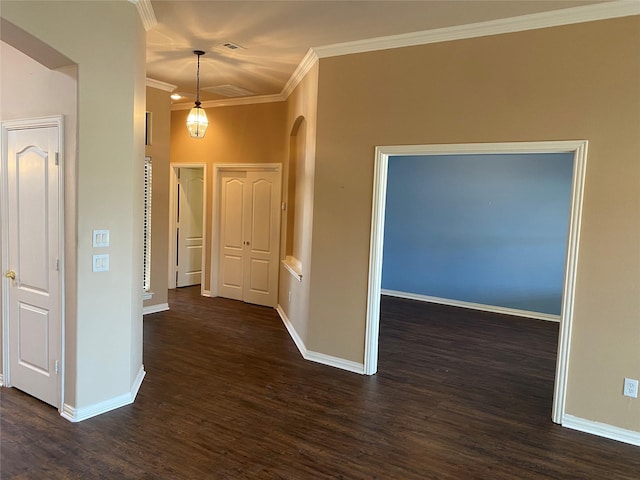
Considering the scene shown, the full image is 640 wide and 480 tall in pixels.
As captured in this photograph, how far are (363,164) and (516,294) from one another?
3970 millimetres

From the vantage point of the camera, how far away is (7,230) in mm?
3330

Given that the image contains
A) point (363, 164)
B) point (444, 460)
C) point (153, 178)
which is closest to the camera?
point (444, 460)

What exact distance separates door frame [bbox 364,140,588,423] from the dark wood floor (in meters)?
0.33

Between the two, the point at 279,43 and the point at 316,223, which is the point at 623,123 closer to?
the point at 316,223

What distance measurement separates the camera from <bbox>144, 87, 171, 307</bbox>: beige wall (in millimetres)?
5621

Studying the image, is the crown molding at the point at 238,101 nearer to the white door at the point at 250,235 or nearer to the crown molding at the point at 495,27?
the white door at the point at 250,235

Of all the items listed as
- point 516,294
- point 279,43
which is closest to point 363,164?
point 279,43

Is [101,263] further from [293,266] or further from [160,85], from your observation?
[160,85]

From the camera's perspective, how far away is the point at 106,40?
290 cm

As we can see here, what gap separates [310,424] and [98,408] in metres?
1.54

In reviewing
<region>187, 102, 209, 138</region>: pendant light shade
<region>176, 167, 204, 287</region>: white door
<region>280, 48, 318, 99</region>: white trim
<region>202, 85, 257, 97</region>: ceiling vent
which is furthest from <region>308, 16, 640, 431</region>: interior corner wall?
<region>176, 167, 204, 287</region>: white door

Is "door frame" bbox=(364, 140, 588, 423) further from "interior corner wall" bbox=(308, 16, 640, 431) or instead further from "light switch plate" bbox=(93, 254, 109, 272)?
"light switch plate" bbox=(93, 254, 109, 272)

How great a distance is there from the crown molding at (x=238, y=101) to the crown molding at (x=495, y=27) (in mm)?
1996

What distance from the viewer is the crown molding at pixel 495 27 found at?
2.94m
